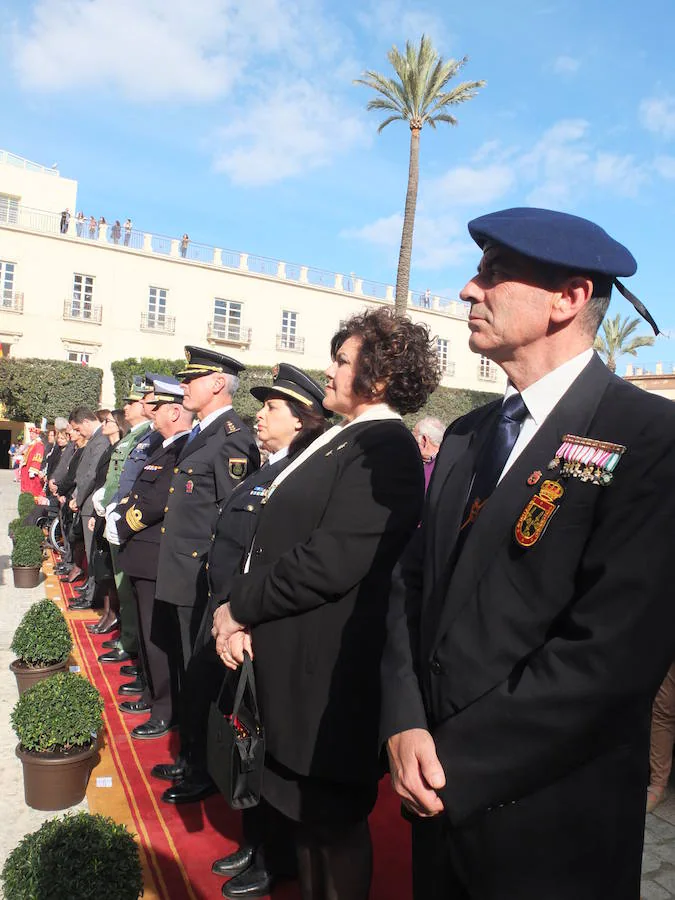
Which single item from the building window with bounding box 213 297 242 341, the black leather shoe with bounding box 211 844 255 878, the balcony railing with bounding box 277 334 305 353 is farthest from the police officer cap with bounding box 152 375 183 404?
the balcony railing with bounding box 277 334 305 353

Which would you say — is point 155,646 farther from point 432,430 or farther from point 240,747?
point 432,430

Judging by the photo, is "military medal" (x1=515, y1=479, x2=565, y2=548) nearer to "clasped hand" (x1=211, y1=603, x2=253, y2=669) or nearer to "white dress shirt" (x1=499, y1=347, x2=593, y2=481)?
"white dress shirt" (x1=499, y1=347, x2=593, y2=481)

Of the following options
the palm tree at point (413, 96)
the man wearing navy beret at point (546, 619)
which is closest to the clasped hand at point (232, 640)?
the man wearing navy beret at point (546, 619)

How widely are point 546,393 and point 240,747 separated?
1440 millimetres

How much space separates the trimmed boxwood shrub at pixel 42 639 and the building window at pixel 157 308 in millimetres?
33347

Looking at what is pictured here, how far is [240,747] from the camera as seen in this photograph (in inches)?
87.7

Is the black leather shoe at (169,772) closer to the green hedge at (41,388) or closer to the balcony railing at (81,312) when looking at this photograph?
the green hedge at (41,388)

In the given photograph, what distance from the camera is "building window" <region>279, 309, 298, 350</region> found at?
132 feet

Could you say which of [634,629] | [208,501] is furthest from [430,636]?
[208,501]

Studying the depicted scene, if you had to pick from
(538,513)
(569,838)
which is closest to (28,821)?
(569,838)

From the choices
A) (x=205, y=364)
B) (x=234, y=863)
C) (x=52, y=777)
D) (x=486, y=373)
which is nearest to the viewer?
(x=234, y=863)

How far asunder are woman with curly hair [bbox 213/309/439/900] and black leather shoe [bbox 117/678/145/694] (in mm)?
2884

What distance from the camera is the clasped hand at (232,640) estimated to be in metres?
2.38

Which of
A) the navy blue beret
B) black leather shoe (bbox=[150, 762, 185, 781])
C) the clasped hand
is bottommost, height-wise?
black leather shoe (bbox=[150, 762, 185, 781])
